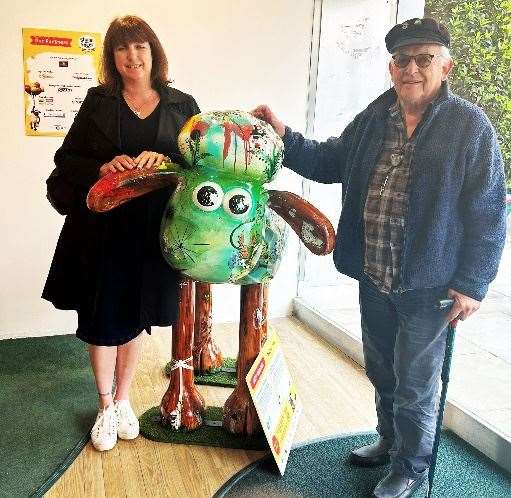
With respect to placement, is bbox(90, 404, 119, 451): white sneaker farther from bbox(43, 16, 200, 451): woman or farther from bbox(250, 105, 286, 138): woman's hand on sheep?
bbox(250, 105, 286, 138): woman's hand on sheep

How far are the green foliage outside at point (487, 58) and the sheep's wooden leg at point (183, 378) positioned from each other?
132cm

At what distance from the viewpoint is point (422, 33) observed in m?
1.48

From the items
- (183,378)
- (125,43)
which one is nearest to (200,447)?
(183,378)

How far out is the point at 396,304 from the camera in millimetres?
1635

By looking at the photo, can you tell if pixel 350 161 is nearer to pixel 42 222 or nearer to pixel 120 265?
pixel 120 265

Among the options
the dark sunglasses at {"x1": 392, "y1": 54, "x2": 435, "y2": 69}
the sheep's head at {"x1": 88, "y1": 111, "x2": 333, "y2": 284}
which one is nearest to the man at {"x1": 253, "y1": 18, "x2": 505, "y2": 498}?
the dark sunglasses at {"x1": 392, "y1": 54, "x2": 435, "y2": 69}

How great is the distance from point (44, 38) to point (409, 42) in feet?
6.43

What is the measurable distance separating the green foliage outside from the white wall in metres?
1.08

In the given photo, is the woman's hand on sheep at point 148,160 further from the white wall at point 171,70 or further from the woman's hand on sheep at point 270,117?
the white wall at point 171,70

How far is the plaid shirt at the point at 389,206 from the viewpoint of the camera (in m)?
1.57

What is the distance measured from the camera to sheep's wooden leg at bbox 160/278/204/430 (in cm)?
201

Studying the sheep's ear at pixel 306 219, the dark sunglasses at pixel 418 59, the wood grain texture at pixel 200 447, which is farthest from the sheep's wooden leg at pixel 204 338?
the dark sunglasses at pixel 418 59

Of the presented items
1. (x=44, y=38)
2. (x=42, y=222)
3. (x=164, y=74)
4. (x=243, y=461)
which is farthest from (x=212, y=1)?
(x=243, y=461)

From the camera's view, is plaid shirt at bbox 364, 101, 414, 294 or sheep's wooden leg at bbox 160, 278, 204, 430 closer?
plaid shirt at bbox 364, 101, 414, 294
